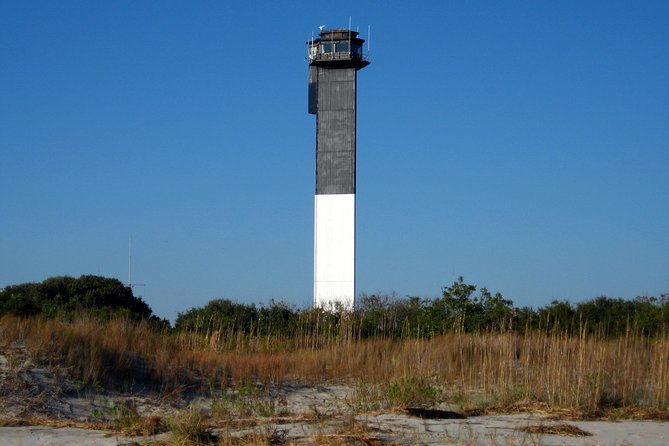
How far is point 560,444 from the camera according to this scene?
282 inches

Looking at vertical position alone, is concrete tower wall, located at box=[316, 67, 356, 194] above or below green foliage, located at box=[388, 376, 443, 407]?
above

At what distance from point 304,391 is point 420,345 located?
9.37 feet

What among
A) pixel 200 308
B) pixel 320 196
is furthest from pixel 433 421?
pixel 320 196

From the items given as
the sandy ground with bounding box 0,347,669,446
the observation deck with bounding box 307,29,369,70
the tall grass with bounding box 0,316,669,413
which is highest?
the observation deck with bounding box 307,29,369,70

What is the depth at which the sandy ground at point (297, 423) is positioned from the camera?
23.7 feet

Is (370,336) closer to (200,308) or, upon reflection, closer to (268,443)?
(200,308)

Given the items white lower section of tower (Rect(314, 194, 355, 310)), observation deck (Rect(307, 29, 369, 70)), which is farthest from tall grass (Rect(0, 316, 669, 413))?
observation deck (Rect(307, 29, 369, 70))

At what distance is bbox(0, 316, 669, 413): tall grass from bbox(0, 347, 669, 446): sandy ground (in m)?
0.53

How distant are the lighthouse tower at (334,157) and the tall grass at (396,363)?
16427 mm

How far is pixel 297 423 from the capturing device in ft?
27.1

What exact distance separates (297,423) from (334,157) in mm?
24848

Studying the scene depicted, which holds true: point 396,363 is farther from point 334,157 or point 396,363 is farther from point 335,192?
point 334,157

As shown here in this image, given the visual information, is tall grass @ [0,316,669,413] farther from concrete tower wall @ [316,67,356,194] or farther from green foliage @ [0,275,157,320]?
concrete tower wall @ [316,67,356,194]

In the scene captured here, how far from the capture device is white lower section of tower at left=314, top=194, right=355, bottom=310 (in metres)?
31.5
